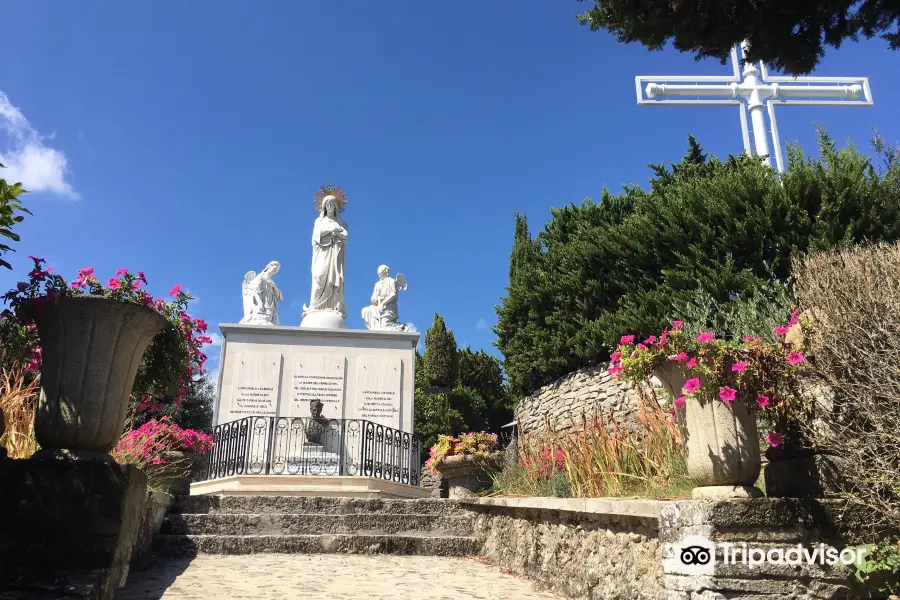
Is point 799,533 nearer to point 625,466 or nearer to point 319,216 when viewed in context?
point 625,466

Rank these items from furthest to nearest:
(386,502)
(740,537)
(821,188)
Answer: (821,188), (386,502), (740,537)

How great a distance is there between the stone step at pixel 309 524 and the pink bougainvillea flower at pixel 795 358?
473cm

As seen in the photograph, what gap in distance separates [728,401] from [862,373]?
27.0 inches

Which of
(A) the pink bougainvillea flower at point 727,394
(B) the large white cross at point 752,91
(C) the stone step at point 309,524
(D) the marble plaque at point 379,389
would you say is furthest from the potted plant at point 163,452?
(B) the large white cross at point 752,91

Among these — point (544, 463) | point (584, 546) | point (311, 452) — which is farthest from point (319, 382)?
point (584, 546)

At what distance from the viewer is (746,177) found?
38.3 feet

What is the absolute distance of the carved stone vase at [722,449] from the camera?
11.2 ft

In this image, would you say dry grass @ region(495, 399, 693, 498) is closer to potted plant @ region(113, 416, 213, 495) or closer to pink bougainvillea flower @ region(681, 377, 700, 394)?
pink bougainvillea flower @ region(681, 377, 700, 394)

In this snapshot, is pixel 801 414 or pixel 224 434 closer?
pixel 801 414

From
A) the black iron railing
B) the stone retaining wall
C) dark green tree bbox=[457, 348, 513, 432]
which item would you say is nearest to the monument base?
the black iron railing

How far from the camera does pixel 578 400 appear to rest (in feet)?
46.4

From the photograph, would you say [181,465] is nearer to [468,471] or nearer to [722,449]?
[468,471]

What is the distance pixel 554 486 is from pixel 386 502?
265cm

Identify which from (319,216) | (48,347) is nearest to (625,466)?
(48,347)
